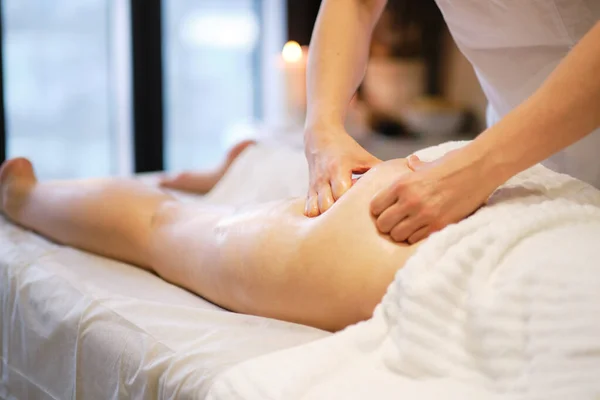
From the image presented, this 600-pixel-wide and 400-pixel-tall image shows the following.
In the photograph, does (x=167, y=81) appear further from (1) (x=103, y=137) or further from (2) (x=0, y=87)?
(2) (x=0, y=87)

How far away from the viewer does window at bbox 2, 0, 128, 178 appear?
3.37 m

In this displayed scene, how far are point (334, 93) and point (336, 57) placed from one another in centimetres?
8

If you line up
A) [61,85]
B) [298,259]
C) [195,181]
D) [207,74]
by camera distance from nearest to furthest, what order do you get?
[298,259]
[195,181]
[61,85]
[207,74]

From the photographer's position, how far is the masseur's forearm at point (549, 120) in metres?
0.84

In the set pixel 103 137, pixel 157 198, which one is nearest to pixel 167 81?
pixel 103 137

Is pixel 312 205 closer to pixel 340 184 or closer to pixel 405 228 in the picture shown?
pixel 340 184

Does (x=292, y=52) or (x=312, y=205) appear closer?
(x=312, y=205)

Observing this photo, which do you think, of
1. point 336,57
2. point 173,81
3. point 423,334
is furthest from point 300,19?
point 423,334

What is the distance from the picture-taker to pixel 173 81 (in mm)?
3922

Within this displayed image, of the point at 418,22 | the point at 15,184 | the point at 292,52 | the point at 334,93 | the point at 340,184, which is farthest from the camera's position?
the point at 418,22

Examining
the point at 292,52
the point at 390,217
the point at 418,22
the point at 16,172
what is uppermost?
the point at 418,22

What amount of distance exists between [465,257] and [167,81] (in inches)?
129

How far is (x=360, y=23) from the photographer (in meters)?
1.38

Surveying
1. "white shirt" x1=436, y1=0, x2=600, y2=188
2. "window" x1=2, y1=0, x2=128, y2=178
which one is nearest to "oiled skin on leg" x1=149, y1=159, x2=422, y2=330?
"white shirt" x1=436, y1=0, x2=600, y2=188
